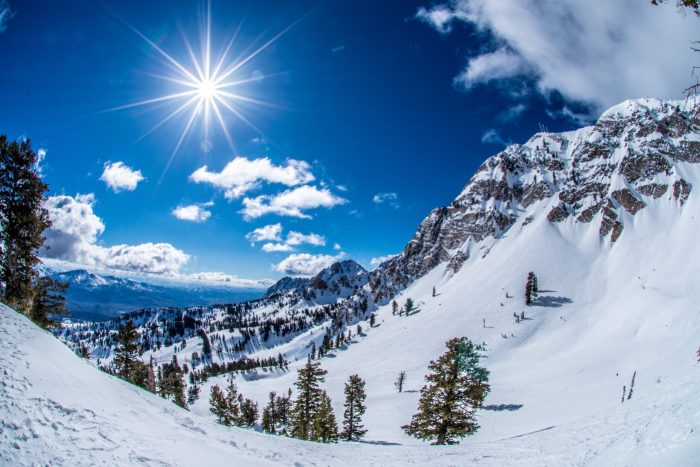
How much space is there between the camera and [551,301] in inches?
4877

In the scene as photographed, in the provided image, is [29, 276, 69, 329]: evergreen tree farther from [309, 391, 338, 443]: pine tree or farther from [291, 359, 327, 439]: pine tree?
[309, 391, 338, 443]: pine tree

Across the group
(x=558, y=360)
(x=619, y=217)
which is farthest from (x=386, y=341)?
(x=619, y=217)

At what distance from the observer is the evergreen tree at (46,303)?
26969mm

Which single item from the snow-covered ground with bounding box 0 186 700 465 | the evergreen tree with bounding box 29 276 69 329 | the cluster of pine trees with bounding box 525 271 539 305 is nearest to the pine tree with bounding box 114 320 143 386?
the evergreen tree with bounding box 29 276 69 329

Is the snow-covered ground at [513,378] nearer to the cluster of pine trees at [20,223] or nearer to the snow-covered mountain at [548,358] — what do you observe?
the snow-covered mountain at [548,358]

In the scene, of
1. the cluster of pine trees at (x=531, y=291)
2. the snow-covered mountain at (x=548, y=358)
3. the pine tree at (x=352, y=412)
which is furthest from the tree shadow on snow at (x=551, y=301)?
the pine tree at (x=352, y=412)

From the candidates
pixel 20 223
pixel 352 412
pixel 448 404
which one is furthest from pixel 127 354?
pixel 448 404

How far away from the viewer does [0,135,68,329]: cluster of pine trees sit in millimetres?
24141

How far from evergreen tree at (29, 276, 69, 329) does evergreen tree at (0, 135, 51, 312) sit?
151cm

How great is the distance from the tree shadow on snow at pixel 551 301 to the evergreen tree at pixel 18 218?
135931 mm

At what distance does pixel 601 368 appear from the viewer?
216ft

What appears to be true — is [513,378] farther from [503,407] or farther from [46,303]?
[46,303]

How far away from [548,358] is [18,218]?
10276 cm

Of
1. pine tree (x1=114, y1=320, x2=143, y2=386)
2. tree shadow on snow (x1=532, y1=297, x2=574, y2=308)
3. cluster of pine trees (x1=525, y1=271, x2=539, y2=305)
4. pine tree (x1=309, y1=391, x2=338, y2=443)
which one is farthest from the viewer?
cluster of pine trees (x1=525, y1=271, x2=539, y2=305)
